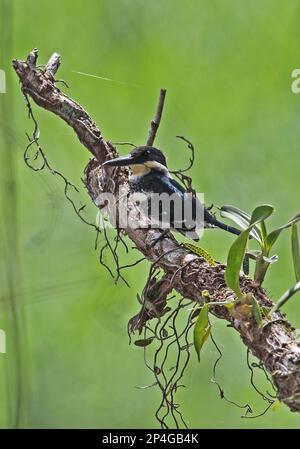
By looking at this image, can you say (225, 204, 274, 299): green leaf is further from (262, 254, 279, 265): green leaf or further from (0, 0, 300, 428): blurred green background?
(0, 0, 300, 428): blurred green background

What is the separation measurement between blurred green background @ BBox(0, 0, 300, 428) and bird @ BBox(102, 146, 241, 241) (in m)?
0.45

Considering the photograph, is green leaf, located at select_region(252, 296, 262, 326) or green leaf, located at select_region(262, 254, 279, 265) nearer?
green leaf, located at select_region(252, 296, 262, 326)

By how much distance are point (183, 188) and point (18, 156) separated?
0.63m

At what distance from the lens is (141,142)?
8.37ft

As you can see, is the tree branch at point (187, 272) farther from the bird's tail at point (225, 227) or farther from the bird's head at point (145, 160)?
the bird's tail at point (225, 227)

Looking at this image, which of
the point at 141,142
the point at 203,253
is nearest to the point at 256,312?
the point at 203,253

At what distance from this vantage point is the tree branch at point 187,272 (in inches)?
50.4

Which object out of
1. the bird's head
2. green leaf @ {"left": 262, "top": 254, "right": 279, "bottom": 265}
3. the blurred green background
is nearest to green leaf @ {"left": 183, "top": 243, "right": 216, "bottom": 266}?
Result: green leaf @ {"left": 262, "top": 254, "right": 279, "bottom": 265}

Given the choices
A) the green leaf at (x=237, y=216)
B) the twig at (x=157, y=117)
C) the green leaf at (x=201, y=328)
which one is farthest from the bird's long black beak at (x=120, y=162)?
the green leaf at (x=201, y=328)

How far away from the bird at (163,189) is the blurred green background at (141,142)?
45 centimetres

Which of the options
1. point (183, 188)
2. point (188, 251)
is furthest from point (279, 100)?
point (188, 251)

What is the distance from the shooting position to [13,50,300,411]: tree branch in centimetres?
128

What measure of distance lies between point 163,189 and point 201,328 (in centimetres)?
76

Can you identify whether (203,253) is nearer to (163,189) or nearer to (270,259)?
(270,259)
